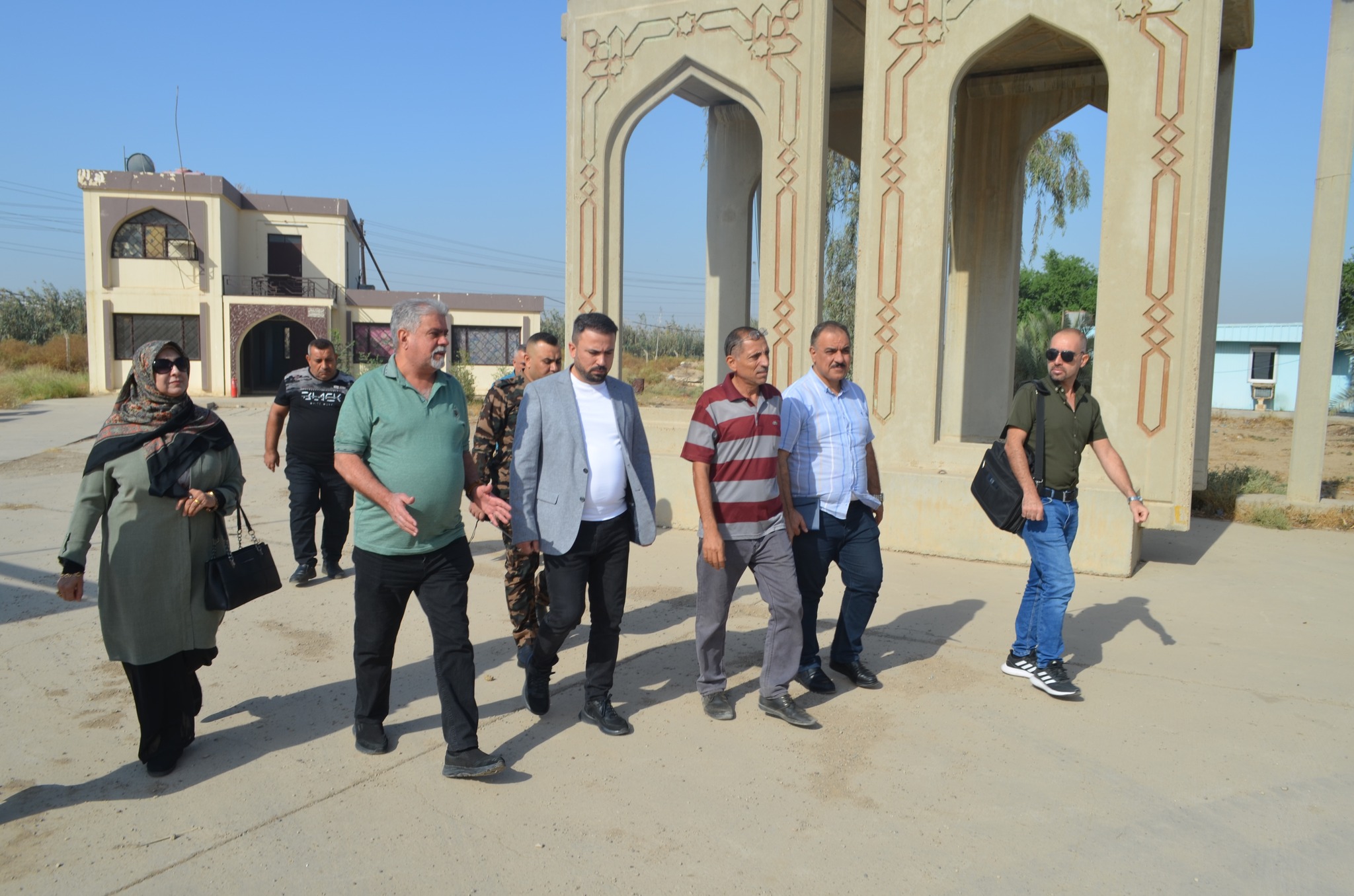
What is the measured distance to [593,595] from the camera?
4285 mm

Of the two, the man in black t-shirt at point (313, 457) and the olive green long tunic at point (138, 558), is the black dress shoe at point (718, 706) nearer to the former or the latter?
the olive green long tunic at point (138, 558)

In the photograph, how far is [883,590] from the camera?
6809 millimetres

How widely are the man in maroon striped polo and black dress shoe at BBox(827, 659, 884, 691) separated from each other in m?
0.62

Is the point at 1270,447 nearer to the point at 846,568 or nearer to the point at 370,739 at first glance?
the point at 846,568

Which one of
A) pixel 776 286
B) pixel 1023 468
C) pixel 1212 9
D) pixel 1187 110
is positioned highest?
pixel 1212 9

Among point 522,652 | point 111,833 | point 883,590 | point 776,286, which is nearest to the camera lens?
point 111,833

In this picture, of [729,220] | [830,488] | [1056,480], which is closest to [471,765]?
[830,488]

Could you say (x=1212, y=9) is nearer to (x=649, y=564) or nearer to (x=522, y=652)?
(x=649, y=564)

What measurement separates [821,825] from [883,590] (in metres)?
3.55

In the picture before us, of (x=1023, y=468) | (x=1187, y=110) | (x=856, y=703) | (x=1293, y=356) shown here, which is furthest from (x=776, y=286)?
(x=1293, y=356)

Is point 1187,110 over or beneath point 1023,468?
over

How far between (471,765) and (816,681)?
1832 mm

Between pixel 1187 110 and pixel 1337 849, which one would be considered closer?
pixel 1337 849

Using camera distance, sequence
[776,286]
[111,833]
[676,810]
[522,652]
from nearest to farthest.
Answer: [111,833] → [676,810] → [522,652] → [776,286]
